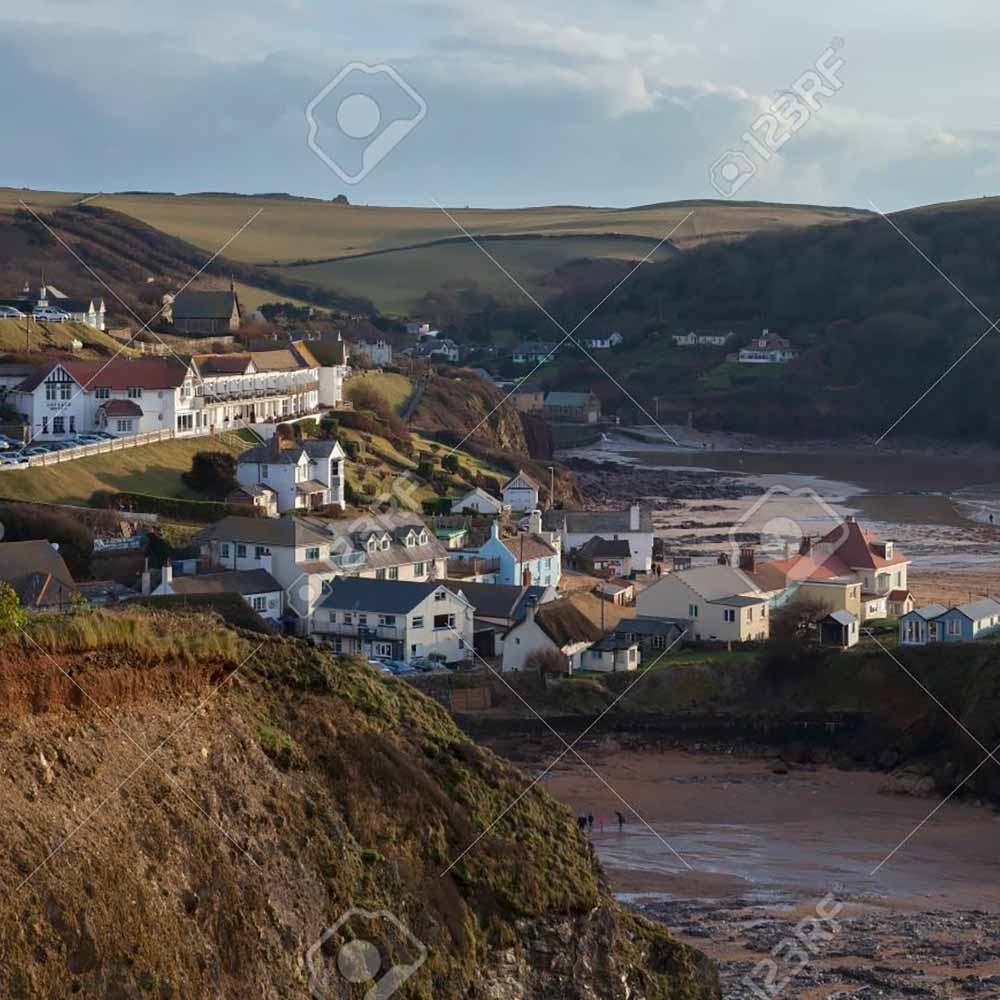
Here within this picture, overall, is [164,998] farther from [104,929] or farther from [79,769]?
[79,769]

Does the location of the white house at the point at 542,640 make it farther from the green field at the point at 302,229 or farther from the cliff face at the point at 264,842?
the green field at the point at 302,229

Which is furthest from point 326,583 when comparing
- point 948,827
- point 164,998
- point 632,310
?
point 632,310

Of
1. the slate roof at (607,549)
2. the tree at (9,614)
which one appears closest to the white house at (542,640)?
the slate roof at (607,549)

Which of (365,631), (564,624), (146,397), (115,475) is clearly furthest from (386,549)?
(146,397)

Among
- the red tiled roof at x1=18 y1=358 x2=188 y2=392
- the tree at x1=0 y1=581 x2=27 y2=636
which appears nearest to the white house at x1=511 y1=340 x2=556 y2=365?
the red tiled roof at x1=18 y1=358 x2=188 y2=392

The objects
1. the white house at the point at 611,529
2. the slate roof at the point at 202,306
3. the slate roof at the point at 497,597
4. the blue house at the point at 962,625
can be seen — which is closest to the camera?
the blue house at the point at 962,625

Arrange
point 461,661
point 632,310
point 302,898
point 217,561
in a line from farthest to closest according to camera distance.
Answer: point 632,310 < point 217,561 < point 461,661 < point 302,898

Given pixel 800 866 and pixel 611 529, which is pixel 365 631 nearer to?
pixel 800 866
